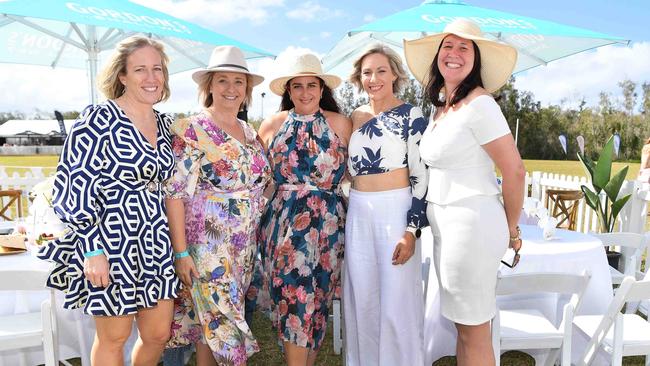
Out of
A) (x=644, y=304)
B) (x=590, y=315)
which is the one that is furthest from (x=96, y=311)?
(x=644, y=304)

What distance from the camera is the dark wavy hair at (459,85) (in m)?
2.32

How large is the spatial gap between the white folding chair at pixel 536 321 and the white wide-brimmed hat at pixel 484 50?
1.03 meters

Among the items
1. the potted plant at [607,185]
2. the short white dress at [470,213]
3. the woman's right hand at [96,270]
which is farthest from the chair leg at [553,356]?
the potted plant at [607,185]

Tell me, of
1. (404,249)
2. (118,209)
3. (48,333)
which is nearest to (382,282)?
(404,249)

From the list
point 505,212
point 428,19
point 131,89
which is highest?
point 428,19

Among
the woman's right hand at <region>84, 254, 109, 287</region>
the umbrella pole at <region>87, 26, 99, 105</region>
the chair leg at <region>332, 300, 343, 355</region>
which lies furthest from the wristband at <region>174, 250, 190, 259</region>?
the umbrella pole at <region>87, 26, 99, 105</region>

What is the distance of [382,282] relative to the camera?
282 centimetres

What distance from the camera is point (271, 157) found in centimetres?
294

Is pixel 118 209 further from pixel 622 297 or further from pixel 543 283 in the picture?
pixel 622 297

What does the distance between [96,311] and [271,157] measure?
1295 mm

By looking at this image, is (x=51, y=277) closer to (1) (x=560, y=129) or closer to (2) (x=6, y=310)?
(2) (x=6, y=310)

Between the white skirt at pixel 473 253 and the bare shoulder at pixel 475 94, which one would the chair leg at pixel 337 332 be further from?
the bare shoulder at pixel 475 94

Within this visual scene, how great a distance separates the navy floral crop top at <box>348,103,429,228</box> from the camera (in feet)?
8.99

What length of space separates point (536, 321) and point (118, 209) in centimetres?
245
